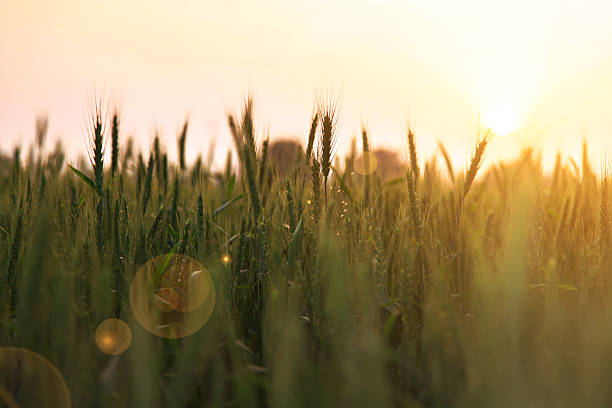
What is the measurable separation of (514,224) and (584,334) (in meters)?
0.30

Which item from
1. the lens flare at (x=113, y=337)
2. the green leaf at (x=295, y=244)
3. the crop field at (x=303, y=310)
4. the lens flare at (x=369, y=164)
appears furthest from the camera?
the lens flare at (x=369, y=164)

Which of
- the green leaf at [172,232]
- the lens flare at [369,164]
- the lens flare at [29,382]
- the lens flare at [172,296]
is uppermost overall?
the lens flare at [369,164]

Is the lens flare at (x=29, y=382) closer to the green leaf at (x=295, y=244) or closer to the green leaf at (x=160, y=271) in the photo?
the green leaf at (x=160, y=271)

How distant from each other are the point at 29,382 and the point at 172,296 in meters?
0.49

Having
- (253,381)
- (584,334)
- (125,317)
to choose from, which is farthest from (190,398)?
(584,334)

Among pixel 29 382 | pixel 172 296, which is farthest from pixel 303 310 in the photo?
pixel 29 382

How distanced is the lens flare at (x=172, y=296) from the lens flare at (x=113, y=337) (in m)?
0.06

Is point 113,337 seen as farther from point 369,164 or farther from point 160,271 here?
point 369,164

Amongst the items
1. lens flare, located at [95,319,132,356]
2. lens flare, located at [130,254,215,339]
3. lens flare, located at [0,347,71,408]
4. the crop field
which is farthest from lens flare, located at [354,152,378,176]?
lens flare, located at [0,347,71,408]

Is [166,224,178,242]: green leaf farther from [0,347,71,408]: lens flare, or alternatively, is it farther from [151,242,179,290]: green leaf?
[0,347,71,408]: lens flare

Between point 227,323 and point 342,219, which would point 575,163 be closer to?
point 342,219

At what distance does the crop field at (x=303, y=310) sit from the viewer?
0.71 m

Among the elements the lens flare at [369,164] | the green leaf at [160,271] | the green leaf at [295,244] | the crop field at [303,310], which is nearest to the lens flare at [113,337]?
the crop field at [303,310]

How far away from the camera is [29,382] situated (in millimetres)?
825
